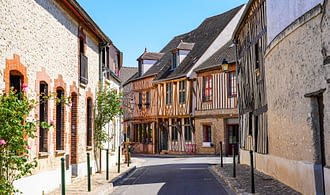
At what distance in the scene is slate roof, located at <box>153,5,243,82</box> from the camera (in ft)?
117

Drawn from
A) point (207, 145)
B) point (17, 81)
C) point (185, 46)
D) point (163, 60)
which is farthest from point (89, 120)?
point (163, 60)

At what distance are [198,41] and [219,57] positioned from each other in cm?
618

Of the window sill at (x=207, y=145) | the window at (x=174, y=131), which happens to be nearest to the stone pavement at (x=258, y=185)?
the window sill at (x=207, y=145)

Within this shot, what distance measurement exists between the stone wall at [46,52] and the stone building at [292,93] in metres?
5.87

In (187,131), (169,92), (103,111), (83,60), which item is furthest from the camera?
(169,92)

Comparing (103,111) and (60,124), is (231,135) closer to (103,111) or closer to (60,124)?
(103,111)

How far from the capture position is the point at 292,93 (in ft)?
36.0

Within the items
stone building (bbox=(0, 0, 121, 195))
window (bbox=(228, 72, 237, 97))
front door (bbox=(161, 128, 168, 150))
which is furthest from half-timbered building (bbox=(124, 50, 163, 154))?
stone building (bbox=(0, 0, 121, 195))

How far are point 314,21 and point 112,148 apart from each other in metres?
14.6

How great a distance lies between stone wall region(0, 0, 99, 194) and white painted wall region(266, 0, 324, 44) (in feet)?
20.4

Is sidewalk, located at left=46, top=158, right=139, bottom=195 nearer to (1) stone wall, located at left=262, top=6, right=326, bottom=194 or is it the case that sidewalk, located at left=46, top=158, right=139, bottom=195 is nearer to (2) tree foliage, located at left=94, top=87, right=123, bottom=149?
(2) tree foliage, located at left=94, top=87, right=123, bottom=149

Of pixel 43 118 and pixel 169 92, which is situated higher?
pixel 169 92

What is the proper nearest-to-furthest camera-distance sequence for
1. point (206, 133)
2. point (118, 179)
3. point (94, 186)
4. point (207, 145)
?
point (94, 186)
point (118, 179)
point (207, 145)
point (206, 133)

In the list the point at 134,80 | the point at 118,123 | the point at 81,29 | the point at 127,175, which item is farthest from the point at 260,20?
the point at 134,80
